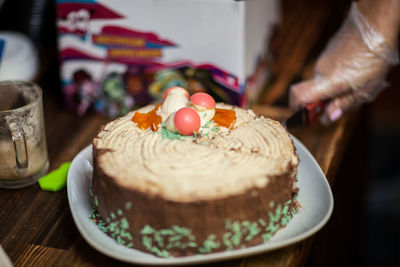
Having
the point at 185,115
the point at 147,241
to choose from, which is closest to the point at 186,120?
the point at 185,115

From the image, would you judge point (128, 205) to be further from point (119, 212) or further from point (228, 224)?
point (228, 224)

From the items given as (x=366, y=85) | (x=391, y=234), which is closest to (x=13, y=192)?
(x=366, y=85)

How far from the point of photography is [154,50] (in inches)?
46.1

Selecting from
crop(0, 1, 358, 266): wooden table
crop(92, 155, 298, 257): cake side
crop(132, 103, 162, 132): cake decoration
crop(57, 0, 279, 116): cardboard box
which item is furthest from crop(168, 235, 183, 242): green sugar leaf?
crop(57, 0, 279, 116): cardboard box

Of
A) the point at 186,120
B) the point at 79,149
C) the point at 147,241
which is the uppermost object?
the point at 186,120

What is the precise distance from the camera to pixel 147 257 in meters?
0.73

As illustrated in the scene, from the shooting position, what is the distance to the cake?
27.6 inches

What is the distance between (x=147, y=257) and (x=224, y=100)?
1.80 ft

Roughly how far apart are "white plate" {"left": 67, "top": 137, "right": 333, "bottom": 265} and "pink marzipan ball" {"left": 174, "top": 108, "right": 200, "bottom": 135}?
218 mm

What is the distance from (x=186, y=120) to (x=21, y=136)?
0.34 m

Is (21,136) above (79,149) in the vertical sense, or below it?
above

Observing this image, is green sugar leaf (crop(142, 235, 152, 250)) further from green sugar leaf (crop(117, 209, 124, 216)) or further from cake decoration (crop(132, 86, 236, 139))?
cake decoration (crop(132, 86, 236, 139))

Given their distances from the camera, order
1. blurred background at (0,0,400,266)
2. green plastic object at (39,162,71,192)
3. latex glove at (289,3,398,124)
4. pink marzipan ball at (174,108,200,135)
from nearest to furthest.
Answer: pink marzipan ball at (174,108,200,135), green plastic object at (39,162,71,192), latex glove at (289,3,398,124), blurred background at (0,0,400,266)

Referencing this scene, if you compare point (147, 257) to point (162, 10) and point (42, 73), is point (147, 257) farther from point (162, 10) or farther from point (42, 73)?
point (42, 73)
